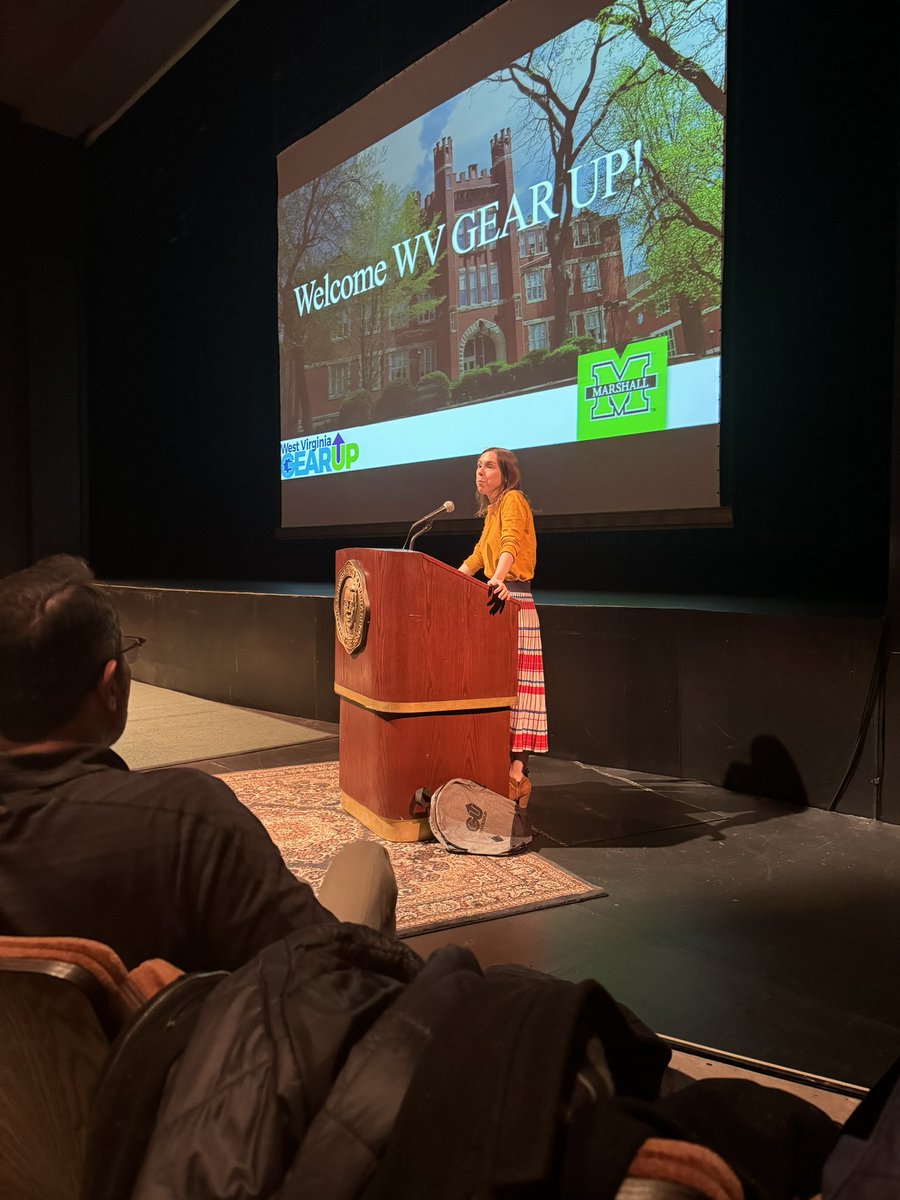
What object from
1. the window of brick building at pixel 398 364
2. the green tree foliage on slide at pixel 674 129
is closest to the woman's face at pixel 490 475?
the green tree foliage on slide at pixel 674 129

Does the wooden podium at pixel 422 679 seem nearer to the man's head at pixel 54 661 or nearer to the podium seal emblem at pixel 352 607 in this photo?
the podium seal emblem at pixel 352 607

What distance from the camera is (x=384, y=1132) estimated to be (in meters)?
0.51

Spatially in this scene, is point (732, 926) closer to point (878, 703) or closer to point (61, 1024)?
point (878, 703)

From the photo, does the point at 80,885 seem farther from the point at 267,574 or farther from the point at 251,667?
the point at 267,574

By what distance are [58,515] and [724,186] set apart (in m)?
8.01

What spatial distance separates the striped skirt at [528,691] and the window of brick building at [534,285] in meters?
2.11

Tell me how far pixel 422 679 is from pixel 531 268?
275cm

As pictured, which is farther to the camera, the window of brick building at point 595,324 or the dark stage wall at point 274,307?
the window of brick building at point 595,324

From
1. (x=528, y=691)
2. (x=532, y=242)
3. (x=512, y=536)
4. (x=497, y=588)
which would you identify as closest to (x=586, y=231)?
(x=532, y=242)

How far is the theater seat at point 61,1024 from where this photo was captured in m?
0.64

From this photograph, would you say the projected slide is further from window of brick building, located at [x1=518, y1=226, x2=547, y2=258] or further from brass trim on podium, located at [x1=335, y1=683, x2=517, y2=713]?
brass trim on podium, located at [x1=335, y1=683, x2=517, y2=713]

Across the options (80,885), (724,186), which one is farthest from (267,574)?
(80,885)

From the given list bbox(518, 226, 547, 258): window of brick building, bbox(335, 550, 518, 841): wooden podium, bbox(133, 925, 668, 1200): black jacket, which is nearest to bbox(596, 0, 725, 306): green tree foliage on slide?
bbox(518, 226, 547, 258): window of brick building

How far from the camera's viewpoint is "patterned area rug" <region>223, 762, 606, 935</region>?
2.38m
